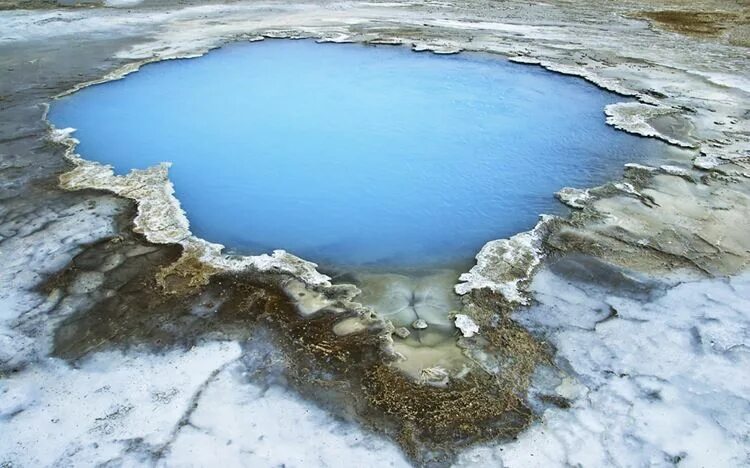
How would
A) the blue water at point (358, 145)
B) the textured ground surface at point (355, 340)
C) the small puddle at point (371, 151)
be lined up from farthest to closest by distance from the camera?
the blue water at point (358, 145)
the small puddle at point (371, 151)
the textured ground surface at point (355, 340)

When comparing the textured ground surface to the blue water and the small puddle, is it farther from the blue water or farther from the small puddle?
the blue water

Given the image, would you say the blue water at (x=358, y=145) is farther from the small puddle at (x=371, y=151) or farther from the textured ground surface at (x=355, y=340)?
the textured ground surface at (x=355, y=340)

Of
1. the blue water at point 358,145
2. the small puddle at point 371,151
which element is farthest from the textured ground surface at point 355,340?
the blue water at point 358,145

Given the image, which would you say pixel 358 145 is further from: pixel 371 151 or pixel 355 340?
pixel 355 340

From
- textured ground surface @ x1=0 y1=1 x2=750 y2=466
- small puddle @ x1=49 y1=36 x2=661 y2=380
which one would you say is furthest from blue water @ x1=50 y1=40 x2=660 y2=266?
textured ground surface @ x1=0 y1=1 x2=750 y2=466

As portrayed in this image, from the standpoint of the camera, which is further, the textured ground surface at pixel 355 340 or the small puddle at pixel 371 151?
the small puddle at pixel 371 151
